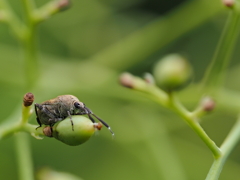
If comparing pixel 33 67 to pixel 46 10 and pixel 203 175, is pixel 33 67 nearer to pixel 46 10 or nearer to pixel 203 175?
pixel 46 10

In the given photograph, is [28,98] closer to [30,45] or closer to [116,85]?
[30,45]

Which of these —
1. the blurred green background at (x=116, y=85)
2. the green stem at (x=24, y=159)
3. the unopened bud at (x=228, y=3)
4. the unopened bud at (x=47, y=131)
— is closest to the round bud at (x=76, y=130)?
the unopened bud at (x=47, y=131)

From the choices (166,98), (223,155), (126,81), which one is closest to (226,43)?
Answer: (166,98)

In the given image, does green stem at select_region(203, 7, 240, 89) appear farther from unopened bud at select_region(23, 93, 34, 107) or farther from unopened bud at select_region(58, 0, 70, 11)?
unopened bud at select_region(23, 93, 34, 107)

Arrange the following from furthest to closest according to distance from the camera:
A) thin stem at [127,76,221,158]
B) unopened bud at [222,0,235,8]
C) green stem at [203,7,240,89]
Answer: green stem at [203,7,240,89], unopened bud at [222,0,235,8], thin stem at [127,76,221,158]

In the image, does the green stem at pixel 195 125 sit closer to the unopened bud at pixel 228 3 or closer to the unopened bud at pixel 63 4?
→ the unopened bud at pixel 228 3

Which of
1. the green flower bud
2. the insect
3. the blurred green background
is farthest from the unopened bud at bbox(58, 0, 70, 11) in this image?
the insect
